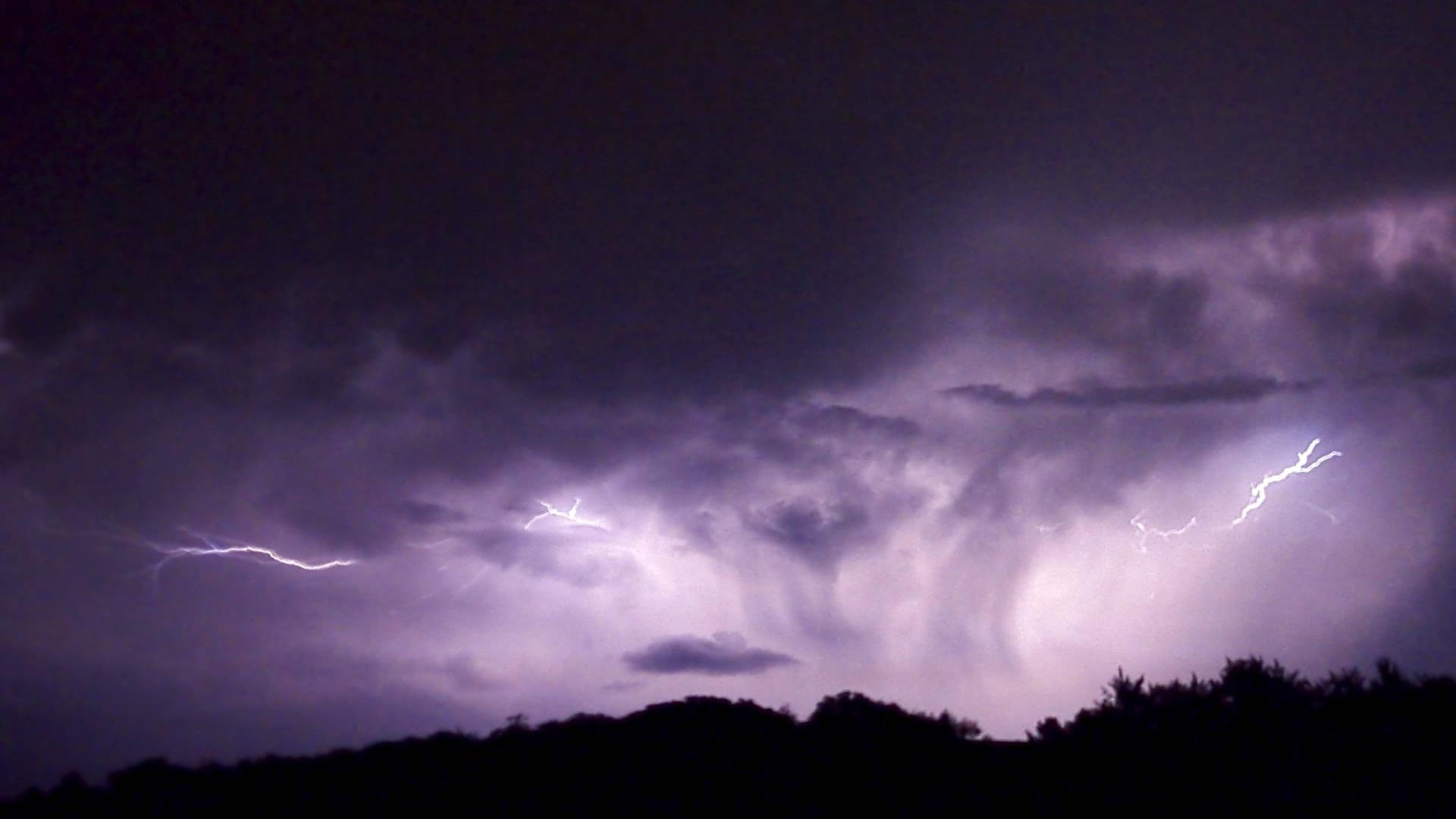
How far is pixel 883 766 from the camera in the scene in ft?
79.4

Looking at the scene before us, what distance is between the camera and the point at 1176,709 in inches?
999

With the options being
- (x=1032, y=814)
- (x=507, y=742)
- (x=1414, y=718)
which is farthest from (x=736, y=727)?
(x=1414, y=718)

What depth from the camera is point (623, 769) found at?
24.3 metres

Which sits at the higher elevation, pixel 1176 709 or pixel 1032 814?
pixel 1176 709

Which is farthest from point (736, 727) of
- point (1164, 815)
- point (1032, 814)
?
point (1164, 815)

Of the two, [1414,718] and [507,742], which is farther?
[507,742]

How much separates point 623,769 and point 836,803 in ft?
14.4

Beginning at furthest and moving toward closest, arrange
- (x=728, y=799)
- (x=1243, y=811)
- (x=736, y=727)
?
(x=736, y=727), (x=728, y=799), (x=1243, y=811)

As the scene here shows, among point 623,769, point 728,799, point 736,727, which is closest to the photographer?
point 728,799

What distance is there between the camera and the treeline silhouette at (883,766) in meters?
22.2

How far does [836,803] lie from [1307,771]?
8563 mm

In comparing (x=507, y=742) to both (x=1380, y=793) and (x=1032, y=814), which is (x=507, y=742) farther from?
(x=1380, y=793)

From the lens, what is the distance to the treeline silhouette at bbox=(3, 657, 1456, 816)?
22.2 m

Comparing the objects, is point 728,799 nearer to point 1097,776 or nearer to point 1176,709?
point 1097,776
